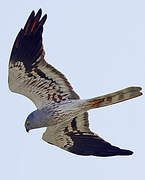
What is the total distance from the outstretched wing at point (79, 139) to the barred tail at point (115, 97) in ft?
3.35

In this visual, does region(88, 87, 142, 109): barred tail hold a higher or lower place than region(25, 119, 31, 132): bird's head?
higher

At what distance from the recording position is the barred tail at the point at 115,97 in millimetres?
13516

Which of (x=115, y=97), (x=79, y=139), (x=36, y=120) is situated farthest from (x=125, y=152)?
(x=36, y=120)

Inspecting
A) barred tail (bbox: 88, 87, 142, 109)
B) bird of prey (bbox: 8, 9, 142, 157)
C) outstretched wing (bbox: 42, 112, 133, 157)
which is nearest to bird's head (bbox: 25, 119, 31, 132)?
bird of prey (bbox: 8, 9, 142, 157)

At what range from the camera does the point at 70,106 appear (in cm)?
1431

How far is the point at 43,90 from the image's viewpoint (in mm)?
14570

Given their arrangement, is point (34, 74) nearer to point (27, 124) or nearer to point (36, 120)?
point (36, 120)

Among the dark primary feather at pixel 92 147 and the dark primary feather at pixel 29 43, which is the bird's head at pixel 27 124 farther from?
the dark primary feather at pixel 92 147

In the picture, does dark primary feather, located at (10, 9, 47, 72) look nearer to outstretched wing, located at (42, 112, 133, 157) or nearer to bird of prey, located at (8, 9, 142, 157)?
bird of prey, located at (8, 9, 142, 157)

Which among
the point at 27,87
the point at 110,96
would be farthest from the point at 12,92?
the point at 110,96

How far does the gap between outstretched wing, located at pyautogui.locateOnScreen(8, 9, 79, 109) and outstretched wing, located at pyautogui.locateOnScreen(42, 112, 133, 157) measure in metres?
0.87

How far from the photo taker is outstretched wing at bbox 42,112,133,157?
15031mm

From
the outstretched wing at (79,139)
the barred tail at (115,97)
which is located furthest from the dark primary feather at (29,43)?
the outstretched wing at (79,139)

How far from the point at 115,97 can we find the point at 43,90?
1.74 metres
